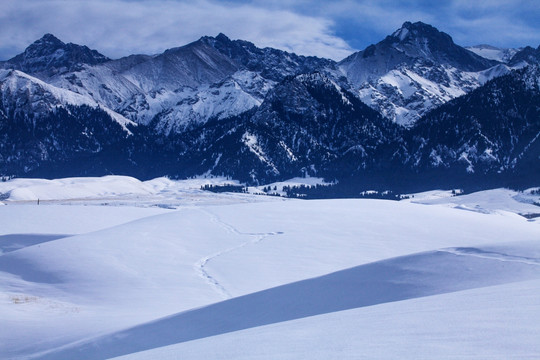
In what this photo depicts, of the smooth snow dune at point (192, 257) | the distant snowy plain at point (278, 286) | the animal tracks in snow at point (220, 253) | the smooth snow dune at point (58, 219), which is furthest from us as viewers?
the smooth snow dune at point (58, 219)

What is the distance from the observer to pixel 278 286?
1959cm

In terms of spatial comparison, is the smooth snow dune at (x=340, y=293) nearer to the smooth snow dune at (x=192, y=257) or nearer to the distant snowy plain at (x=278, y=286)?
the distant snowy plain at (x=278, y=286)

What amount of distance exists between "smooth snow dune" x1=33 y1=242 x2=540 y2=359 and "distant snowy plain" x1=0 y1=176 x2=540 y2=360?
0.07 m

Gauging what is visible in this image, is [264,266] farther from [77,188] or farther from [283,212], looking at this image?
[77,188]

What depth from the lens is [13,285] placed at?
22484 millimetres

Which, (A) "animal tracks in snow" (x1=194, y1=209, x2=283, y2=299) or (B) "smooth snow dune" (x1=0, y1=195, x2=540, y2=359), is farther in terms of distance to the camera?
(A) "animal tracks in snow" (x1=194, y1=209, x2=283, y2=299)

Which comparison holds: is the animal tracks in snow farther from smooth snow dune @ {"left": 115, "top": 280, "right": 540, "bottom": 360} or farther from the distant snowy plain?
smooth snow dune @ {"left": 115, "top": 280, "right": 540, "bottom": 360}

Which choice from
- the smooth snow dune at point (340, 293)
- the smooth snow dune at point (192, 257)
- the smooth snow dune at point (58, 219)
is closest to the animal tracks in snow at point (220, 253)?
the smooth snow dune at point (192, 257)

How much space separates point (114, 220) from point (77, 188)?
124m

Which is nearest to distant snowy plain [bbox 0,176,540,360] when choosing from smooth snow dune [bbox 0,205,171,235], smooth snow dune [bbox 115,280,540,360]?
smooth snow dune [bbox 115,280,540,360]

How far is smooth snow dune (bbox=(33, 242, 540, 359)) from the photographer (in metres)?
14.7

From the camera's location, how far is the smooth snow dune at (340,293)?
48.1ft

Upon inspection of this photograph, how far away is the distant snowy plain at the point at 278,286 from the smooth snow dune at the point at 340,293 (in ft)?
0.22

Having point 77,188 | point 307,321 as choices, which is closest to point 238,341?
point 307,321
